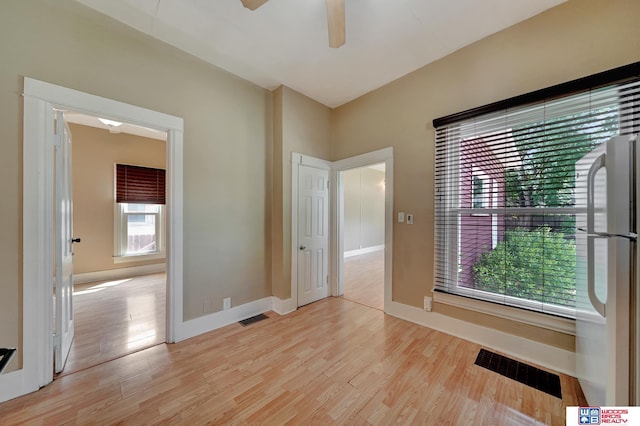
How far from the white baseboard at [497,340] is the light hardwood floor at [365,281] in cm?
55

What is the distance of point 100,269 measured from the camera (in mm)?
4316

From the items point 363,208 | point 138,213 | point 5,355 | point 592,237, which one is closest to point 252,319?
point 5,355

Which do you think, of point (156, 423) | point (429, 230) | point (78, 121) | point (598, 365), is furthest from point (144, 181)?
point (598, 365)

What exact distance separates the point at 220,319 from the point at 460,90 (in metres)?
3.56

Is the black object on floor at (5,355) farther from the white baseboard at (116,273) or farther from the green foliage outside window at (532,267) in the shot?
the white baseboard at (116,273)

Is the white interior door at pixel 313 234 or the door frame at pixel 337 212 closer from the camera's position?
the door frame at pixel 337 212

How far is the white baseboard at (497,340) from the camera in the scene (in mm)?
1852

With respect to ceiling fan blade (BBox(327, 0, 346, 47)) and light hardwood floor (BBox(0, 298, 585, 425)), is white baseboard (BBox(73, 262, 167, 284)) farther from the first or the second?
ceiling fan blade (BBox(327, 0, 346, 47))

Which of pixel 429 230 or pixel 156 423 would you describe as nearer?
pixel 156 423

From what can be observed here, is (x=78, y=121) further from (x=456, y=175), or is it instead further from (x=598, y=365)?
(x=598, y=365)

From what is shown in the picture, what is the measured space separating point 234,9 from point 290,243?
2.39 meters

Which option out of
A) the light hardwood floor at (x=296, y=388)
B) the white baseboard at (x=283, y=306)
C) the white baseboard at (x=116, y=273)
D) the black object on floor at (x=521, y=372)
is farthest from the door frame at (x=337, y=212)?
the white baseboard at (x=116, y=273)

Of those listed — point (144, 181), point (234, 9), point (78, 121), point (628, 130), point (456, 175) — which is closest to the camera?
point (628, 130)

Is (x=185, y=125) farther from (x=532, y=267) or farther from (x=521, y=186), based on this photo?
(x=532, y=267)
